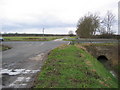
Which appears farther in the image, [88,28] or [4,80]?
[88,28]

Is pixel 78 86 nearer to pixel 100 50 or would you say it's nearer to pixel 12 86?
pixel 12 86

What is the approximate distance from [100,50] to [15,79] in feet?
73.8

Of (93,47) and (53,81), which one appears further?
(93,47)

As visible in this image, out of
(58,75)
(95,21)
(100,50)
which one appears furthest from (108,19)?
(58,75)

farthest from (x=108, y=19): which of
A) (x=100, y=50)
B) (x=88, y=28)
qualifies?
(x=100, y=50)

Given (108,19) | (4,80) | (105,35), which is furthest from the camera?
(108,19)

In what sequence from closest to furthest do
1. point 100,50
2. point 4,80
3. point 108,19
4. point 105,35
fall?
1. point 4,80
2. point 100,50
3. point 105,35
4. point 108,19

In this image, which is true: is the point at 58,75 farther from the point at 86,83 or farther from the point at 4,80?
the point at 4,80

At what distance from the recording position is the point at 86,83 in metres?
7.73

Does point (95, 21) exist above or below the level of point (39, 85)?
above

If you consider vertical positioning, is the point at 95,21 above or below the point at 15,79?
above

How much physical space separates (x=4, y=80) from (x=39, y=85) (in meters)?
2.32

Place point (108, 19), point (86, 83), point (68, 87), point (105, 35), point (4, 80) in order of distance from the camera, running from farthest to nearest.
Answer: point (108, 19) → point (105, 35) → point (4, 80) → point (86, 83) → point (68, 87)

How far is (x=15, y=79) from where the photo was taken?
8.53 meters
